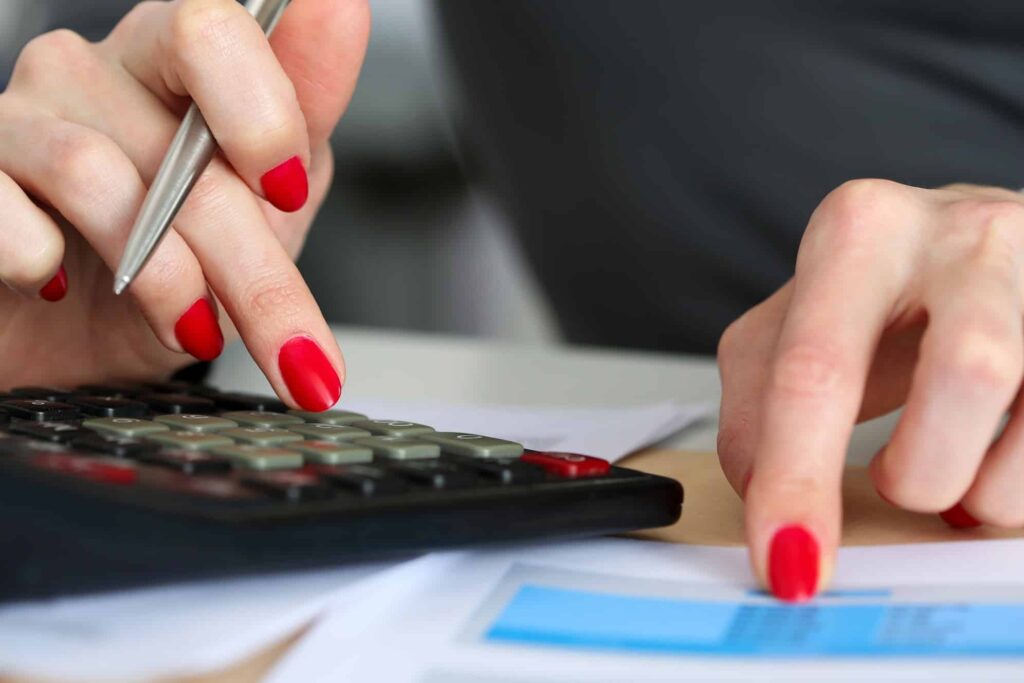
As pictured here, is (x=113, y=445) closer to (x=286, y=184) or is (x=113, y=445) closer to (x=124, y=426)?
(x=124, y=426)

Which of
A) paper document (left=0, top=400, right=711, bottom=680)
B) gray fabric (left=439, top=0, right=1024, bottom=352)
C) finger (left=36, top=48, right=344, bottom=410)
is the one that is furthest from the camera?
gray fabric (left=439, top=0, right=1024, bottom=352)

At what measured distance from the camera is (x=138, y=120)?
1.72 ft

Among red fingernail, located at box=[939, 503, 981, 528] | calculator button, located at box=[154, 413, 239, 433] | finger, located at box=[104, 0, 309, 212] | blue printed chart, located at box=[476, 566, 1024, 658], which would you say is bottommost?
red fingernail, located at box=[939, 503, 981, 528]

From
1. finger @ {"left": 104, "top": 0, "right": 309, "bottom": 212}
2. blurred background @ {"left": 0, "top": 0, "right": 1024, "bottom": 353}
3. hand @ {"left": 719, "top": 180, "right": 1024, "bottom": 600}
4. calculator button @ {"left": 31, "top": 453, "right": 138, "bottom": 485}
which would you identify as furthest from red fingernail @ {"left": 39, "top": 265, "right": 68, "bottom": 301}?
blurred background @ {"left": 0, "top": 0, "right": 1024, "bottom": 353}

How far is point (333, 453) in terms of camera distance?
32 cm

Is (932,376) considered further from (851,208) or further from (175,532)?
(175,532)

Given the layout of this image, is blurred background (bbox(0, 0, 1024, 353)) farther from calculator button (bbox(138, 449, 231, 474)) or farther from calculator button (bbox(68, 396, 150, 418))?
calculator button (bbox(138, 449, 231, 474))

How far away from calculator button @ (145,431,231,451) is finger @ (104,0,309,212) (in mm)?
156

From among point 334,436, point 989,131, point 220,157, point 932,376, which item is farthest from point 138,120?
point 989,131

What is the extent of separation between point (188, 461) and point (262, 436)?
0.05 metres

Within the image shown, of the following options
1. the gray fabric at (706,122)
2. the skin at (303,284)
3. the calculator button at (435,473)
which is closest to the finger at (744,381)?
the skin at (303,284)

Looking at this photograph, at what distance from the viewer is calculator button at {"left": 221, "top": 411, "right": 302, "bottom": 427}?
1.30 ft

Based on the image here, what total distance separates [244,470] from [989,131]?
80 centimetres

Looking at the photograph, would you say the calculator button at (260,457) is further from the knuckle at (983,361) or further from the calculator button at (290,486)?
the knuckle at (983,361)
